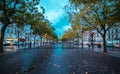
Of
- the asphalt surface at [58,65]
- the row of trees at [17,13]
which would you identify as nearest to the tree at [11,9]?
the row of trees at [17,13]

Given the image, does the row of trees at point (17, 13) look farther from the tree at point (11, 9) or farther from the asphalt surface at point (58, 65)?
the asphalt surface at point (58, 65)

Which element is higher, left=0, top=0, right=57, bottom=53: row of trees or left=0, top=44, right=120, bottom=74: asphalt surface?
left=0, top=0, right=57, bottom=53: row of trees

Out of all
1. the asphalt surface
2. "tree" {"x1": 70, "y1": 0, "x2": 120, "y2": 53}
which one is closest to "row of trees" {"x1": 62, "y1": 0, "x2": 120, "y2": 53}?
"tree" {"x1": 70, "y1": 0, "x2": 120, "y2": 53}

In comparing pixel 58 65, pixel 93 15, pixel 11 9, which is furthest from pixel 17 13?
pixel 58 65

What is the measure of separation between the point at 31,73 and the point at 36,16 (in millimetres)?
29900

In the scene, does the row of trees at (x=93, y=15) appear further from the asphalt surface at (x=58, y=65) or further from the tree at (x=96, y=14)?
the asphalt surface at (x=58, y=65)

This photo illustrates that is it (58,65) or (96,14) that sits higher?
(96,14)

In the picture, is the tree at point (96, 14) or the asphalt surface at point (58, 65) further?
the tree at point (96, 14)

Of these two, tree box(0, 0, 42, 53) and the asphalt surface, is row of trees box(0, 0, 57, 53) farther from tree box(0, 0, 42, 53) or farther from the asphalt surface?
the asphalt surface

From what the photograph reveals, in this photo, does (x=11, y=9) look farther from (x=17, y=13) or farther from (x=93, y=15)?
(x=93, y=15)

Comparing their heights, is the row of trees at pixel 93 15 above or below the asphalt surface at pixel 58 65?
above

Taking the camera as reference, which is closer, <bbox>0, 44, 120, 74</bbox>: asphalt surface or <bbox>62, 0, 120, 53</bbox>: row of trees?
<bbox>0, 44, 120, 74</bbox>: asphalt surface

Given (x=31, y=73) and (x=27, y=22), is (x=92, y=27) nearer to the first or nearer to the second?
(x=27, y=22)

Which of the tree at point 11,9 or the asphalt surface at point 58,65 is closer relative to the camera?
the asphalt surface at point 58,65
